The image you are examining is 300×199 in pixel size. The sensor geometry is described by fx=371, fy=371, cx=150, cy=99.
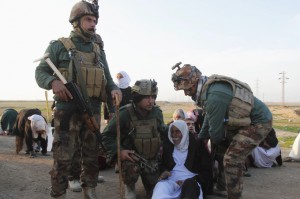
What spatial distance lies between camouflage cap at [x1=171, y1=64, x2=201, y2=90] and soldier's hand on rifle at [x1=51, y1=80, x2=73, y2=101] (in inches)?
46.1

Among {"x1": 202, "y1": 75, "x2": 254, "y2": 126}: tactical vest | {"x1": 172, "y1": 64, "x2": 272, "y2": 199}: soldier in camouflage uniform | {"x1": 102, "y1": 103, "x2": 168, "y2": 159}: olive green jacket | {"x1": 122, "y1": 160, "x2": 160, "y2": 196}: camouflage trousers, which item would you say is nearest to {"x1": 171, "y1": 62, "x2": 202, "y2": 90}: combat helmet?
{"x1": 172, "y1": 64, "x2": 272, "y2": 199}: soldier in camouflage uniform

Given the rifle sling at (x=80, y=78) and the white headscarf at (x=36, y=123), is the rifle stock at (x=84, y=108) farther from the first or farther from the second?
the white headscarf at (x=36, y=123)

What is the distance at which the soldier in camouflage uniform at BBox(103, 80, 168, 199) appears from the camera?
4.74 meters

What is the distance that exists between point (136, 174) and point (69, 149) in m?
1.16

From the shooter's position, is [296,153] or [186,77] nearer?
[186,77]

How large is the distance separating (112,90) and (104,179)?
212 centimetres

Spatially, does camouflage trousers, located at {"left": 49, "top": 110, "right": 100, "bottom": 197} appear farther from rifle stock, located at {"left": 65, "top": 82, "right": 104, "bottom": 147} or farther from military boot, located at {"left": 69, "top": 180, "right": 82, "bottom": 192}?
military boot, located at {"left": 69, "top": 180, "right": 82, "bottom": 192}

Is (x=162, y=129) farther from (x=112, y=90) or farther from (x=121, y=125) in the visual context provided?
(x=112, y=90)

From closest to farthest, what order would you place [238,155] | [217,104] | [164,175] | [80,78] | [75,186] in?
[217,104] < [80,78] < [238,155] < [164,175] < [75,186]

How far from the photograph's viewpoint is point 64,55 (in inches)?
159

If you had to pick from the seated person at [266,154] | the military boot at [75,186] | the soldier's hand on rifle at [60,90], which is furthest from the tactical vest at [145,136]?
the seated person at [266,154]

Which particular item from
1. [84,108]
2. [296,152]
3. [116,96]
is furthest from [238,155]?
[296,152]

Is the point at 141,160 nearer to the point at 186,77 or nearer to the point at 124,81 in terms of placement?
the point at 186,77

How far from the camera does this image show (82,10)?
4023 millimetres
